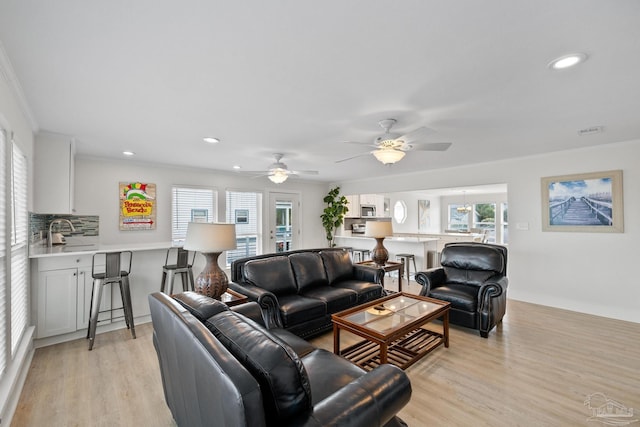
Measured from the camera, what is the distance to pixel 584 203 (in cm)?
404

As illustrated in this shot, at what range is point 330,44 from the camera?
162cm

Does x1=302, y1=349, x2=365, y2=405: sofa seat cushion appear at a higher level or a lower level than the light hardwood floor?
higher

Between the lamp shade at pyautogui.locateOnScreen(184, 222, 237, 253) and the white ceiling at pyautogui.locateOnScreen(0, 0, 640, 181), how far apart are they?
1084 millimetres

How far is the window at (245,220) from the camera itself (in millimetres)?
5973

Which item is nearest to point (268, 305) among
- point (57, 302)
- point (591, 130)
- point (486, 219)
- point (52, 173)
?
point (57, 302)

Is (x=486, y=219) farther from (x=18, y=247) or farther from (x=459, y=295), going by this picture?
(x=18, y=247)

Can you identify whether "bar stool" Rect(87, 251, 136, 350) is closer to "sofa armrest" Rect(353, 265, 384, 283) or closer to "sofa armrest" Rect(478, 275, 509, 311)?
"sofa armrest" Rect(353, 265, 384, 283)

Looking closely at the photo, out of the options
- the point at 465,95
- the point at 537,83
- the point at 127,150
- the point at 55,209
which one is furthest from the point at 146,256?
the point at 537,83

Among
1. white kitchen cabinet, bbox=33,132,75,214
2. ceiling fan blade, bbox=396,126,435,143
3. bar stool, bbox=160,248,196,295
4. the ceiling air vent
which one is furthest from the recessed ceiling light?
white kitchen cabinet, bbox=33,132,75,214

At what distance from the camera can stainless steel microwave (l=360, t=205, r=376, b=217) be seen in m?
8.09

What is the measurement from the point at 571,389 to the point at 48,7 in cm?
418

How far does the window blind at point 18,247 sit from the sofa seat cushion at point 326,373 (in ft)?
8.39

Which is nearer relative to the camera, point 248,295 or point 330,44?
point 330,44

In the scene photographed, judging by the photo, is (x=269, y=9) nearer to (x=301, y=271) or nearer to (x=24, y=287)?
(x=301, y=271)
